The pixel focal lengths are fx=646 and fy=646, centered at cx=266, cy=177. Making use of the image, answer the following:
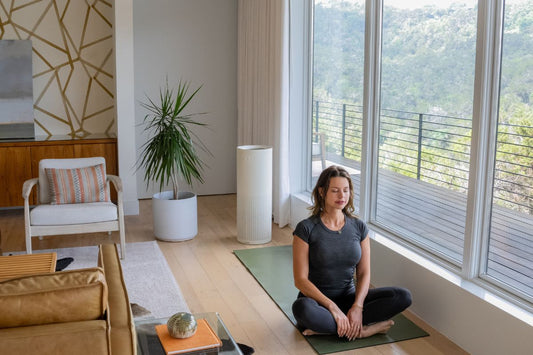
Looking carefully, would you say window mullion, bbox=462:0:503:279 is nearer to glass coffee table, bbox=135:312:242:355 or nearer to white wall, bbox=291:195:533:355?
white wall, bbox=291:195:533:355

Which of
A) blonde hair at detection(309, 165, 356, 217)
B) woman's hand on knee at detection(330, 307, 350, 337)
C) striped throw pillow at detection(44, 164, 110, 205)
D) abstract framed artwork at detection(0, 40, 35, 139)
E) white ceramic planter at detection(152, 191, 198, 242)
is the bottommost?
woman's hand on knee at detection(330, 307, 350, 337)

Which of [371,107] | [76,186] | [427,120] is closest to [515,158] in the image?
[427,120]

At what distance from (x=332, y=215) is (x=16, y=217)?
378 centimetres

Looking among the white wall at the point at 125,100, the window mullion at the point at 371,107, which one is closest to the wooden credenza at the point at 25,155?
the white wall at the point at 125,100

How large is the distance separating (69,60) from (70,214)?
244 cm

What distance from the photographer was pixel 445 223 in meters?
3.88

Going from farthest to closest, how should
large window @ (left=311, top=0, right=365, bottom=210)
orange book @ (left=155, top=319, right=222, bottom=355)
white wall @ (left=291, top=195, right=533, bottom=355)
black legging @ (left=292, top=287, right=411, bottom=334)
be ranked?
large window @ (left=311, top=0, right=365, bottom=210)
black legging @ (left=292, top=287, right=411, bottom=334)
white wall @ (left=291, top=195, right=533, bottom=355)
orange book @ (left=155, top=319, right=222, bottom=355)

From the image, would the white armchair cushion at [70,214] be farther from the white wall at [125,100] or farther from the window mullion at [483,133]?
the window mullion at [483,133]

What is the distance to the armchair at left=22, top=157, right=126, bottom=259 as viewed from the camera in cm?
470

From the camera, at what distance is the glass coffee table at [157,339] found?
2646mm

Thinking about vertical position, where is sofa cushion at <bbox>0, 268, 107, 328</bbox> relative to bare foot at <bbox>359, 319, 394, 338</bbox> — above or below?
above

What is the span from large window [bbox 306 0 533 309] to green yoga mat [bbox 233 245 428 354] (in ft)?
1.56

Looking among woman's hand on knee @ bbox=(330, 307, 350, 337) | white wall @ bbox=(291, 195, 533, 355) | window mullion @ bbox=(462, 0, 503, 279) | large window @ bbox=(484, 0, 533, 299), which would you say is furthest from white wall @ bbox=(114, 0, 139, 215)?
large window @ bbox=(484, 0, 533, 299)

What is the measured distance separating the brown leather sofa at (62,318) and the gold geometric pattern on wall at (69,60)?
4752mm
